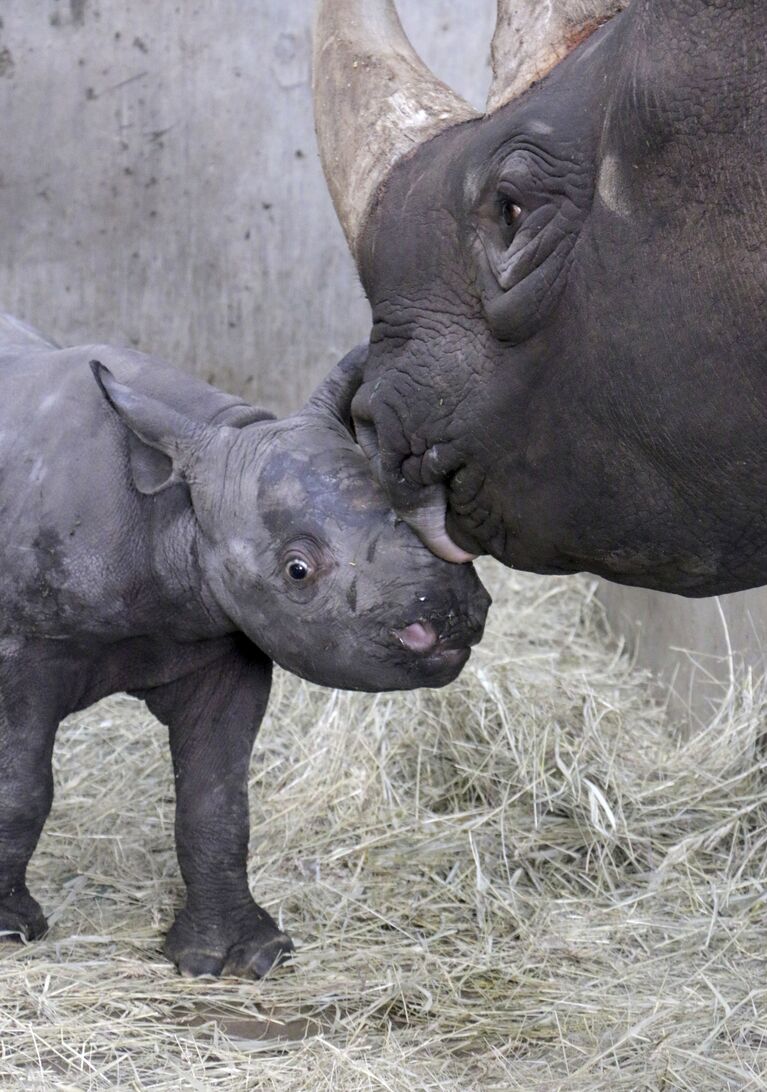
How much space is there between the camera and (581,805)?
15.0 ft

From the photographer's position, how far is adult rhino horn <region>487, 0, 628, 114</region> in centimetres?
244

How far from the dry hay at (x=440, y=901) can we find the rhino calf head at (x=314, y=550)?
0.81 m

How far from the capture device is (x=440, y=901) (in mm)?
4184

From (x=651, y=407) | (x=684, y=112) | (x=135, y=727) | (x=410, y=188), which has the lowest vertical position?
(x=135, y=727)

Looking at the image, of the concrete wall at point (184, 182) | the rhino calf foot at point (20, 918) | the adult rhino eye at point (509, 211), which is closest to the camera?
the adult rhino eye at point (509, 211)

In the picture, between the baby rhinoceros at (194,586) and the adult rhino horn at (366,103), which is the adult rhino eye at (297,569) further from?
the adult rhino horn at (366,103)

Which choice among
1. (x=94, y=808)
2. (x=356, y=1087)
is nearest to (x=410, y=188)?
(x=356, y=1087)

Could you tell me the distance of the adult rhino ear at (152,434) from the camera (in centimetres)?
356

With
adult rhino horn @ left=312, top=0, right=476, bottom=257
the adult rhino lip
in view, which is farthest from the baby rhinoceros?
adult rhino horn @ left=312, top=0, right=476, bottom=257

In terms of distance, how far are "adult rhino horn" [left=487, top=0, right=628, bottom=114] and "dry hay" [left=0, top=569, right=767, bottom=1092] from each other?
195 cm

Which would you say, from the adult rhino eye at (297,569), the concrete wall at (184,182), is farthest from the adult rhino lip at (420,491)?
the concrete wall at (184,182)

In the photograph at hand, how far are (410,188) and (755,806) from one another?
244 cm

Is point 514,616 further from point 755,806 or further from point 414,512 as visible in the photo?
point 414,512

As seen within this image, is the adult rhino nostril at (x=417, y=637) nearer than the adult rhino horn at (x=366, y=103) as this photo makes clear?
No
